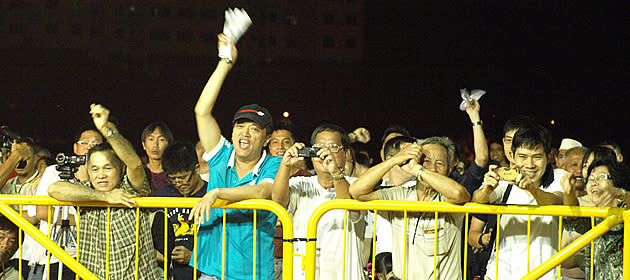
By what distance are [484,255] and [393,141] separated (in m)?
1.47

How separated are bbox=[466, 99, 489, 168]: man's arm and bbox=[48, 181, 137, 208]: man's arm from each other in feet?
7.91

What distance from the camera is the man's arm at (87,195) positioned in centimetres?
429

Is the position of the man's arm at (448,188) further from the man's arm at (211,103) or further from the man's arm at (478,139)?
the man's arm at (211,103)

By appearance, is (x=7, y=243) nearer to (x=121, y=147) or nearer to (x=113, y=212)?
(x=113, y=212)

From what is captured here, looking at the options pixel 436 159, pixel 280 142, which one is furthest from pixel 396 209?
pixel 280 142

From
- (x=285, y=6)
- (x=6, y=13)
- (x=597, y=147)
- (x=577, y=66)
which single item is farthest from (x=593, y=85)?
(x=6, y=13)

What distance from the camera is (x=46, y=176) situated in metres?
6.15

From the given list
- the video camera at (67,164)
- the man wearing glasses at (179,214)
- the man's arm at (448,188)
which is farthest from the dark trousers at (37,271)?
the man's arm at (448,188)

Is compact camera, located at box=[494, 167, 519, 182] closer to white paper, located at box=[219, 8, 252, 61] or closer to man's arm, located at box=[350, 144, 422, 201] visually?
man's arm, located at box=[350, 144, 422, 201]

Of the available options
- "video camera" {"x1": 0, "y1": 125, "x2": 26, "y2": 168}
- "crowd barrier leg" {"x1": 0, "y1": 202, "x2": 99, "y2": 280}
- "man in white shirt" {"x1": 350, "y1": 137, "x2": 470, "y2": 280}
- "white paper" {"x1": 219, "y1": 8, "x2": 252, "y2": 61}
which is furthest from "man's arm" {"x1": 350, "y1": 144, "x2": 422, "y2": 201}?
"video camera" {"x1": 0, "y1": 125, "x2": 26, "y2": 168}

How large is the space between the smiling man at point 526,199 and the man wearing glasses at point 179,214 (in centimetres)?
210

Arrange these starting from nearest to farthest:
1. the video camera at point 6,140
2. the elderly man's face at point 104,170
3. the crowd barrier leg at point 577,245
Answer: the crowd barrier leg at point 577,245 → the elderly man's face at point 104,170 → the video camera at point 6,140

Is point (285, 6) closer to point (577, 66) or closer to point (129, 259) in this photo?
point (577, 66)

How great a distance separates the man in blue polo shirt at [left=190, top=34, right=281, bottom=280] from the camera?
4.32 m
